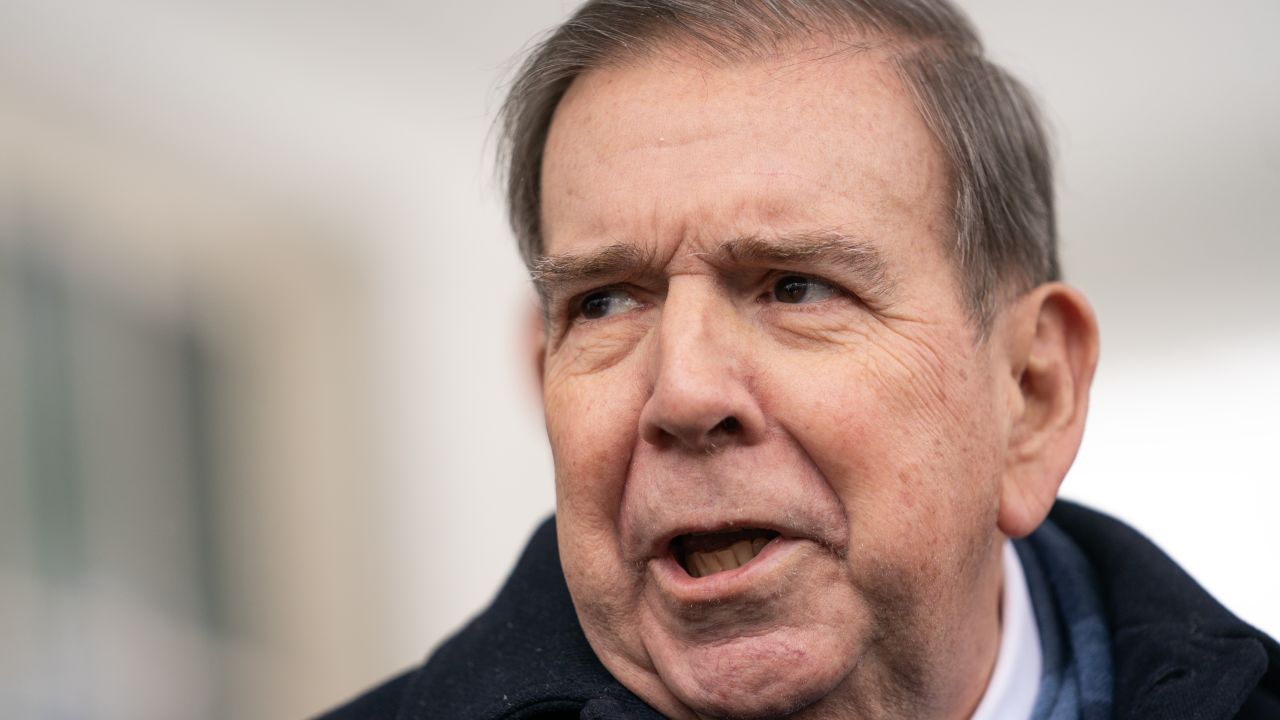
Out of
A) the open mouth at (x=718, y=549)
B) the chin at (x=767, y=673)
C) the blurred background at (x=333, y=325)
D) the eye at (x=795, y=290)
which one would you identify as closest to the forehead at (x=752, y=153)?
the eye at (x=795, y=290)

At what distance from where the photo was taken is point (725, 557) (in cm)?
205

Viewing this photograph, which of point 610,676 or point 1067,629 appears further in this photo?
point 1067,629

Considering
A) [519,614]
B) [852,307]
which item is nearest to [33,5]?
[519,614]

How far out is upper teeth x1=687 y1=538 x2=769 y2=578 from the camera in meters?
2.04

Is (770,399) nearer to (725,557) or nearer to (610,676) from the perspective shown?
(725,557)

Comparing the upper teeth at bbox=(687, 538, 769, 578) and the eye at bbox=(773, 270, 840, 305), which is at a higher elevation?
the eye at bbox=(773, 270, 840, 305)

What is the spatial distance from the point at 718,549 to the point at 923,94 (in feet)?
2.84

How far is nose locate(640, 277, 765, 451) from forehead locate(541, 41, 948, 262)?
111 millimetres

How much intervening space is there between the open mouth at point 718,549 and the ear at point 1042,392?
53 cm

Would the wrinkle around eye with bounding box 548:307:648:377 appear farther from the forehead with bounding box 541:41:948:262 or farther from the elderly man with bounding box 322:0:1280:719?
the forehead with bounding box 541:41:948:262

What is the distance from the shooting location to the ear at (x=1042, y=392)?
2322 mm

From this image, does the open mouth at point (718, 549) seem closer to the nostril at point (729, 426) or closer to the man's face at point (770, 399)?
the man's face at point (770, 399)

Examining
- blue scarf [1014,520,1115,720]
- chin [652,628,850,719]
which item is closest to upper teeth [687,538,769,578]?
chin [652,628,850,719]

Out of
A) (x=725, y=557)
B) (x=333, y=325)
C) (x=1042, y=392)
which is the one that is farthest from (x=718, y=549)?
(x=333, y=325)
